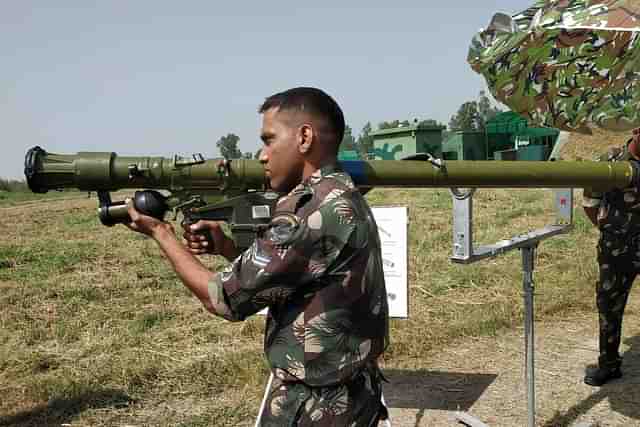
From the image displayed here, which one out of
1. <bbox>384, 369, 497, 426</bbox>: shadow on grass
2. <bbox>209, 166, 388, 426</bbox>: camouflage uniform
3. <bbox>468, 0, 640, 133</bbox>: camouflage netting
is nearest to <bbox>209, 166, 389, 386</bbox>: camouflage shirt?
<bbox>209, 166, 388, 426</bbox>: camouflage uniform

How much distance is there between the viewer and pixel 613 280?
4336 millimetres

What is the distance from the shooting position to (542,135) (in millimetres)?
27469

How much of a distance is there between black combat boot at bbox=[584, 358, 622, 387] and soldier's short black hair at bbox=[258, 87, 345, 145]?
3.66 meters

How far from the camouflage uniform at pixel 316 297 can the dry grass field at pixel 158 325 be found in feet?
7.37

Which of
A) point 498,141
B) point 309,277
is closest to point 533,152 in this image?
point 498,141

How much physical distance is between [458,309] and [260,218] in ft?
14.4

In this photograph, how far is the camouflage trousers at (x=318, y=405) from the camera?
1.86 metres

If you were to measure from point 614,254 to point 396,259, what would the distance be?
69.0 inches

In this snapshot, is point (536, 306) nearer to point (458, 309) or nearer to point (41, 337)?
point (458, 309)

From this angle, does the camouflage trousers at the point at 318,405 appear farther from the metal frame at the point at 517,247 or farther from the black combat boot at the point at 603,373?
the black combat boot at the point at 603,373

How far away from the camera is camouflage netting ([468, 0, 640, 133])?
124 inches

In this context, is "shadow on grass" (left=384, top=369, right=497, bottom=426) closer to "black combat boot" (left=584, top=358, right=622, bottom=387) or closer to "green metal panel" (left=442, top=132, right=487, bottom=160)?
"black combat boot" (left=584, top=358, right=622, bottom=387)

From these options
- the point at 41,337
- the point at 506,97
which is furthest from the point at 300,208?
the point at 41,337

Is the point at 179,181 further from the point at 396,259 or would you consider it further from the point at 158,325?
the point at 158,325
